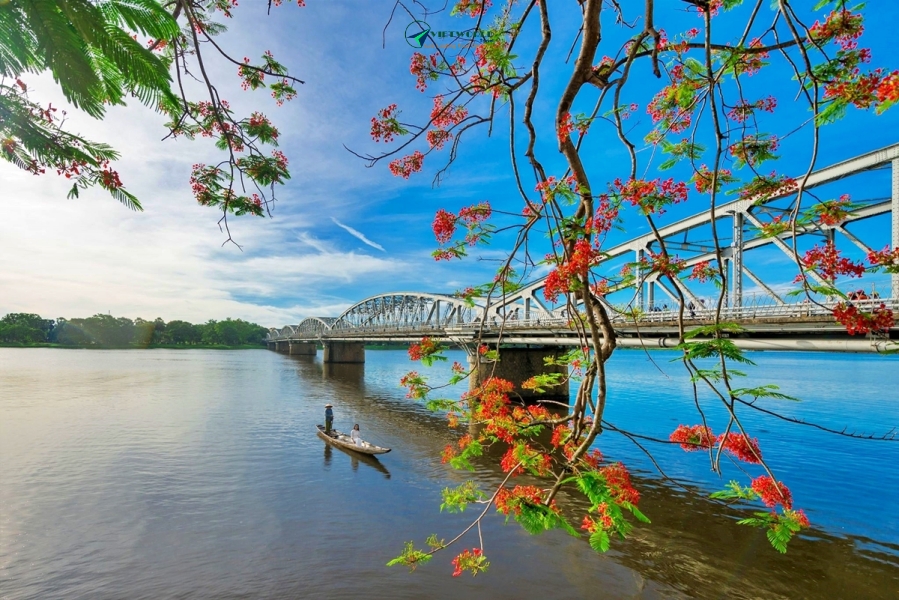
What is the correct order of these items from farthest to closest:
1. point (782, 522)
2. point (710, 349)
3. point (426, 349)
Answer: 1. point (426, 349)
2. point (710, 349)
3. point (782, 522)

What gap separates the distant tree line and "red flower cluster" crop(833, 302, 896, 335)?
160 metres

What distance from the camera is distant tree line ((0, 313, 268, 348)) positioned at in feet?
397

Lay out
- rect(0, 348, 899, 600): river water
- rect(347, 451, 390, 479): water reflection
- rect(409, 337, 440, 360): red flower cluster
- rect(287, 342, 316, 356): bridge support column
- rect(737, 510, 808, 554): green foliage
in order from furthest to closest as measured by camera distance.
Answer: rect(287, 342, 316, 356): bridge support column, rect(347, 451, 390, 479): water reflection, rect(0, 348, 899, 600): river water, rect(409, 337, 440, 360): red flower cluster, rect(737, 510, 808, 554): green foliage

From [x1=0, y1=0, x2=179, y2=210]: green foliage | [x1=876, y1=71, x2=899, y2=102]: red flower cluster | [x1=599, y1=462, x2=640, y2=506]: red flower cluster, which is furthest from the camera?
[x1=599, y1=462, x2=640, y2=506]: red flower cluster

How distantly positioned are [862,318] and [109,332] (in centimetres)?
16037

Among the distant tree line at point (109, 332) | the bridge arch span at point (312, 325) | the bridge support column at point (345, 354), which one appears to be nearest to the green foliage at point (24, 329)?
the distant tree line at point (109, 332)

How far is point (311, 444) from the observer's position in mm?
19625

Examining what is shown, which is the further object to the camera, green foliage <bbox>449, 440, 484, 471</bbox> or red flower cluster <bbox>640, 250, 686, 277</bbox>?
green foliage <bbox>449, 440, 484, 471</bbox>

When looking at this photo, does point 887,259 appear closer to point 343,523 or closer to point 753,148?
point 753,148

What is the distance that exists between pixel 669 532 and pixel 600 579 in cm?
324

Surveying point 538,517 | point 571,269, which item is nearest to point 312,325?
point 538,517

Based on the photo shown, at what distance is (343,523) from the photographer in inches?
446

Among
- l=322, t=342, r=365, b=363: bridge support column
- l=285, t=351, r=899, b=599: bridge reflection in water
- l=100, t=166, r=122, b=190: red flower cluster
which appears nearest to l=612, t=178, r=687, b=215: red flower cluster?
l=100, t=166, r=122, b=190: red flower cluster

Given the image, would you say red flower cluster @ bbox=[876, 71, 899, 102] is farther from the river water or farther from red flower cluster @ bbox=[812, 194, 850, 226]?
the river water
